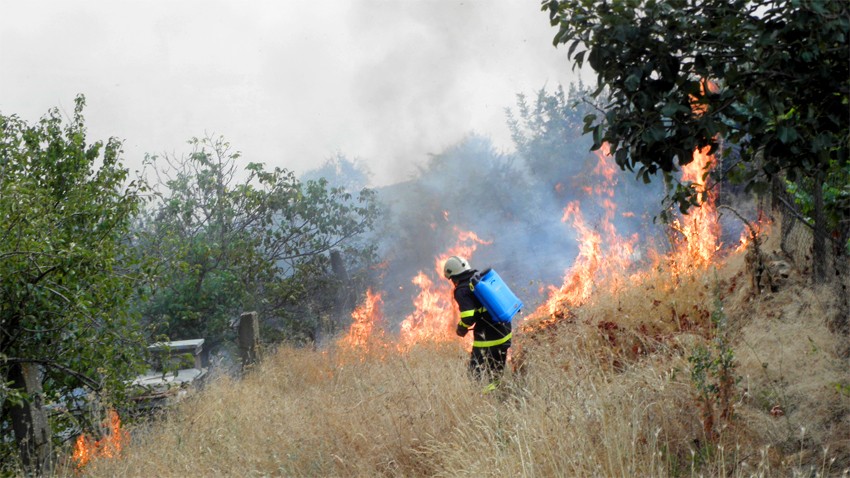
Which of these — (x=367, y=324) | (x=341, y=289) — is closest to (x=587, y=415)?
(x=367, y=324)

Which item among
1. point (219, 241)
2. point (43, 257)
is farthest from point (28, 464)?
point (219, 241)

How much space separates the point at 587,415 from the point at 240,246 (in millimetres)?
11946

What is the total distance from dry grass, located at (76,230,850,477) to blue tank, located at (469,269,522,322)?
0.54 metres

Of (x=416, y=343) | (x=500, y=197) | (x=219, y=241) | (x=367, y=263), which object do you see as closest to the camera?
(x=416, y=343)

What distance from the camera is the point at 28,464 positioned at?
6715 mm

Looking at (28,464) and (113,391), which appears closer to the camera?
(28,464)

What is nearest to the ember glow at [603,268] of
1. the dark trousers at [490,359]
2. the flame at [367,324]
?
the flame at [367,324]

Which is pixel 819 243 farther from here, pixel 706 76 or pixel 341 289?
pixel 341 289

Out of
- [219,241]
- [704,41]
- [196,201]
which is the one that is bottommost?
[704,41]

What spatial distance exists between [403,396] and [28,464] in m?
3.64

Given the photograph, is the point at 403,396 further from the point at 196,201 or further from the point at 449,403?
the point at 196,201

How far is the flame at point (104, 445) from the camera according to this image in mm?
6480

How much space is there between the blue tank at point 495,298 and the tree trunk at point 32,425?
4485mm

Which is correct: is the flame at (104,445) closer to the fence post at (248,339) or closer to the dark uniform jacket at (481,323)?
the dark uniform jacket at (481,323)
